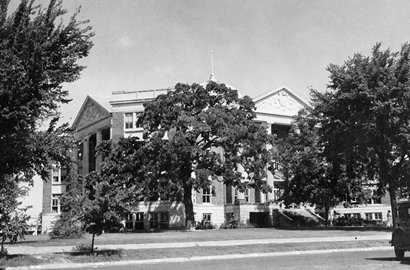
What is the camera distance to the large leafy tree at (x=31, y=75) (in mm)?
19172

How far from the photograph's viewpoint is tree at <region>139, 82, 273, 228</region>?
3888 centimetres

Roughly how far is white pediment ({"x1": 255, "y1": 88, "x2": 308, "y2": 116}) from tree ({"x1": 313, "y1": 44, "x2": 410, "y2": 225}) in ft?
60.6

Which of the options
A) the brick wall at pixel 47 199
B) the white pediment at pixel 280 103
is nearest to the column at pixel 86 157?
the brick wall at pixel 47 199

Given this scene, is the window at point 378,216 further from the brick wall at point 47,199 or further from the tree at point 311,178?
the brick wall at point 47,199

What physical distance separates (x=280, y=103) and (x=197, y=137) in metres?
22.0

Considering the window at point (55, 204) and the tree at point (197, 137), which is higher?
the tree at point (197, 137)

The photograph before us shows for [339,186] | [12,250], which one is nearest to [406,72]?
[339,186]

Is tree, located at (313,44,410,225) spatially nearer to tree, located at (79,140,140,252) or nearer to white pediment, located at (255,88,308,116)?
white pediment, located at (255,88,308,116)

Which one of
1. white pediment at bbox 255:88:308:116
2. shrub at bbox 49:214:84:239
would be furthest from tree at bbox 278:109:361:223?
shrub at bbox 49:214:84:239

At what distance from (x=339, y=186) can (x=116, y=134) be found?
24198mm

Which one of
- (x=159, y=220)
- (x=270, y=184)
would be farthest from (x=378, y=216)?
(x=159, y=220)

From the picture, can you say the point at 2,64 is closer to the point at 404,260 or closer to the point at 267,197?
the point at 404,260

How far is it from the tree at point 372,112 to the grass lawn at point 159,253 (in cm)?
1179

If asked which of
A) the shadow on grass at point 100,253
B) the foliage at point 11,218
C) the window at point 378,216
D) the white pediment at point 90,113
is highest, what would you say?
the white pediment at point 90,113
